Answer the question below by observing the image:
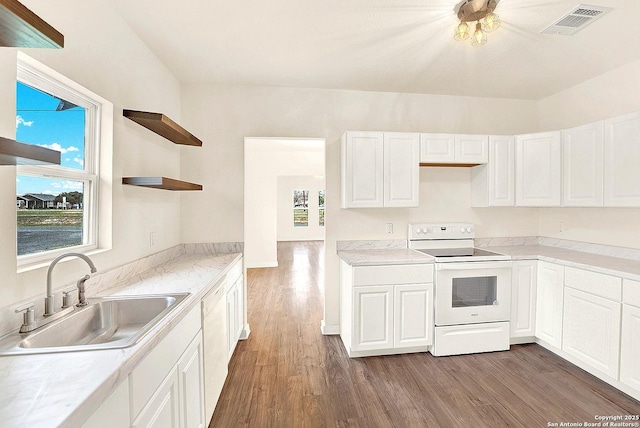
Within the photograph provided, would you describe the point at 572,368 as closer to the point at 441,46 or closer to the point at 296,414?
the point at 296,414

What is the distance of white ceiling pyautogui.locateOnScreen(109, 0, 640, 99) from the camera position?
74.9 inches

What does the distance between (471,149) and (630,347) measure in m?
2.03

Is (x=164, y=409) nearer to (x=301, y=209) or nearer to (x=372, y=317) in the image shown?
(x=372, y=317)

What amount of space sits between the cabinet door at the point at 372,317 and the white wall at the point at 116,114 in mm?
1893

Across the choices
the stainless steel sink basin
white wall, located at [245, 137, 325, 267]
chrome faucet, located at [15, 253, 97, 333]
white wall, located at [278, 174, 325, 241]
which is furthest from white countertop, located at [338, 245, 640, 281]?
white wall, located at [278, 174, 325, 241]

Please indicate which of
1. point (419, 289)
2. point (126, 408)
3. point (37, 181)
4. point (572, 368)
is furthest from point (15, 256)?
point (572, 368)

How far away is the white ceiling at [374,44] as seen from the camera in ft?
6.24

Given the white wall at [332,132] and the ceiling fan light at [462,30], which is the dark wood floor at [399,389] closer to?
the white wall at [332,132]

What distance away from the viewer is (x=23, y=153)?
0.84 m

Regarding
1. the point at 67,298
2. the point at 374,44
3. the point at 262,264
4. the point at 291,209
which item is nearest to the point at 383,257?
the point at 374,44

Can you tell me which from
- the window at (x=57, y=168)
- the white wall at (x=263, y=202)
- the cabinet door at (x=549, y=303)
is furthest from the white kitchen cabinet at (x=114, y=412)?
the white wall at (x=263, y=202)

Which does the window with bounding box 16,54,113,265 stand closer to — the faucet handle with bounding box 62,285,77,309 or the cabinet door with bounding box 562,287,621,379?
the faucet handle with bounding box 62,285,77,309

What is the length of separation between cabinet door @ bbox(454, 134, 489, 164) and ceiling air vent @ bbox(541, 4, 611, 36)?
1.06m

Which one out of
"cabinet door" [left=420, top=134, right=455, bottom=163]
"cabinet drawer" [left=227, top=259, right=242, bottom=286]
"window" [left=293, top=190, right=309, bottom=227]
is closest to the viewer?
"cabinet drawer" [left=227, top=259, right=242, bottom=286]
